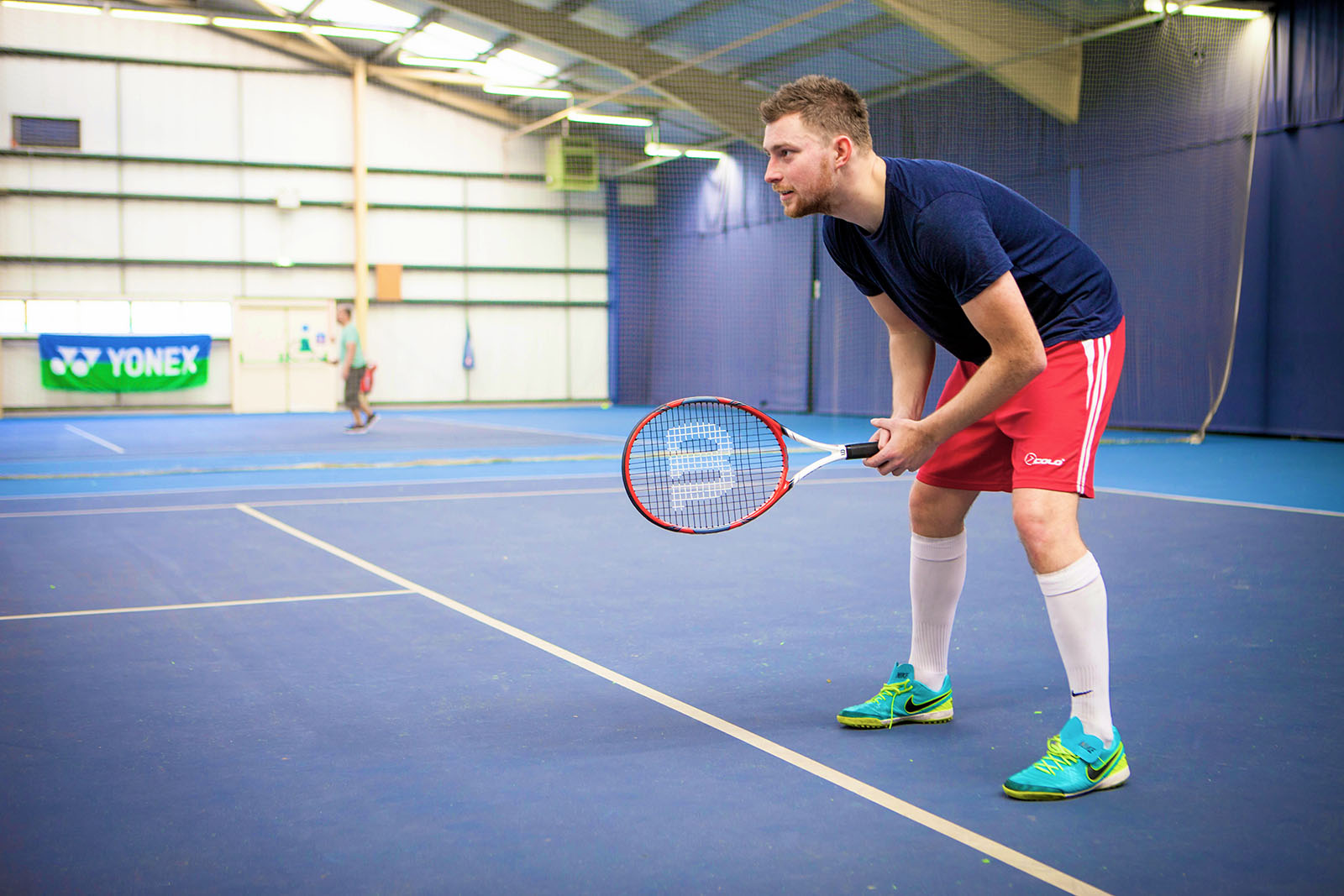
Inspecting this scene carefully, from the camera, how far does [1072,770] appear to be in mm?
2645

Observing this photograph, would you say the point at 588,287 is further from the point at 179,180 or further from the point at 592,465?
the point at 592,465

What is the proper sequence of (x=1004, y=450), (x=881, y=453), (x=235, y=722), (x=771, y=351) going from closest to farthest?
(x=881, y=453), (x=1004, y=450), (x=235, y=722), (x=771, y=351)

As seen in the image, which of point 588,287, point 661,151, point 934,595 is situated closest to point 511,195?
point 588,287

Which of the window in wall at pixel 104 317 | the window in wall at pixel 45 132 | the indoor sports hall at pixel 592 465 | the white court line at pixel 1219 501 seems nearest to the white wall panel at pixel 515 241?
the indoor sports hall at pixel 592 465

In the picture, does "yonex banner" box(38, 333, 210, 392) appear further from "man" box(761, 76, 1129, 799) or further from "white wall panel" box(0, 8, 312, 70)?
"man" box(761, 76, 1129, 799)

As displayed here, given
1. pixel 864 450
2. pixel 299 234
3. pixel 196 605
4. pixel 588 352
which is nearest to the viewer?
pixel 864 450

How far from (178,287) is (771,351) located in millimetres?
11608

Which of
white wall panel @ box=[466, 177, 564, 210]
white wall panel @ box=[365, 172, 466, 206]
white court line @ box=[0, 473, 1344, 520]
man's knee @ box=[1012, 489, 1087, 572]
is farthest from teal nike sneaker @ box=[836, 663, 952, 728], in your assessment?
white wall panel @ box=[466, 177, 564, 210]

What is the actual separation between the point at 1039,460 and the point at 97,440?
1525 cm

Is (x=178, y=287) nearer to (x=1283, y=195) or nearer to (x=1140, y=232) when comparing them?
(x=1140, y=232)

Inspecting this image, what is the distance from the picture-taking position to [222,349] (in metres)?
24.2

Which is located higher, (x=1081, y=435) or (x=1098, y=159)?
(x=1098, y=159)

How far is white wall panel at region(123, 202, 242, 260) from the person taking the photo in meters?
23.2

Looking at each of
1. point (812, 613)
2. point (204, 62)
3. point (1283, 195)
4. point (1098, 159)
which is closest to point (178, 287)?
point (204, 62)
